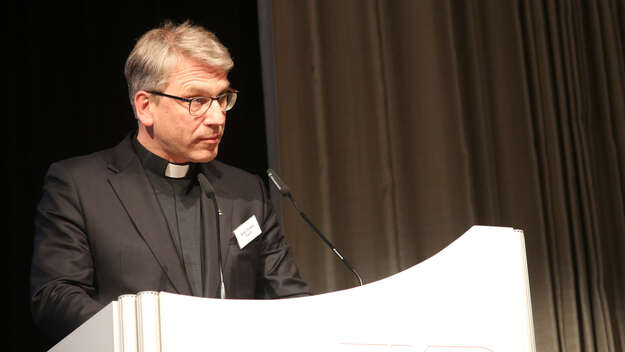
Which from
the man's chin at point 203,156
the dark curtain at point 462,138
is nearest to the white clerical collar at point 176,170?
the man's chin at point 203,156

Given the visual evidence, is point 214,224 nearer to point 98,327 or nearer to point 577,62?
point 98,327

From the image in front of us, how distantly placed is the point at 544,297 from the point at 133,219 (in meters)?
2.09

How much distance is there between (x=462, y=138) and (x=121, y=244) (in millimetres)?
1949

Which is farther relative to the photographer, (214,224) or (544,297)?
(544,297)

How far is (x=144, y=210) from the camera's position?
232 cm

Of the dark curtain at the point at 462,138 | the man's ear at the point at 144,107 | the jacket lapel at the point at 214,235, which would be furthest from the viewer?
the dark curtain at the point at 462,138

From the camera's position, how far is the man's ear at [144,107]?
2457 mm

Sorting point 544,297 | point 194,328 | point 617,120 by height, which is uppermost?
point 617,120

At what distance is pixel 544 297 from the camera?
11.9 feet

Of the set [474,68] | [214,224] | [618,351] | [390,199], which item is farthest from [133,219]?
[618,351]

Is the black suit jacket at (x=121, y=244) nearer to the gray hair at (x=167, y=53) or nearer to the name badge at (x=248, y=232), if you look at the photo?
the name badge at (x=248, y=232)

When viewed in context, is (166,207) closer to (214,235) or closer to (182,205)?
(182,205)

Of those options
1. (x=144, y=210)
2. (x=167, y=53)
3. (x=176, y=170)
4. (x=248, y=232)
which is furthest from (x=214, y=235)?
(x=167, y=53)

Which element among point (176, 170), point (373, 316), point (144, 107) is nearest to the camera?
point (373, 316)
